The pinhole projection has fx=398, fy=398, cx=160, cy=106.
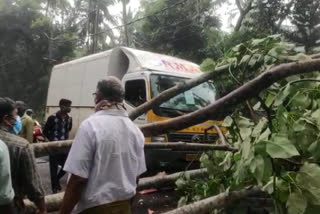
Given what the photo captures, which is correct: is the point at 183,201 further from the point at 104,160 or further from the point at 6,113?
the point at 6,113

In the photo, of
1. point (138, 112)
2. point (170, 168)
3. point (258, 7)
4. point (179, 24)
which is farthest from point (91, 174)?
point (179, 24)

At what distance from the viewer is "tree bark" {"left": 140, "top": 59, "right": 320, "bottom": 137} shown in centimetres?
219

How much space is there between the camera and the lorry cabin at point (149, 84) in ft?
26.0

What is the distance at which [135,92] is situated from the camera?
8289 mm

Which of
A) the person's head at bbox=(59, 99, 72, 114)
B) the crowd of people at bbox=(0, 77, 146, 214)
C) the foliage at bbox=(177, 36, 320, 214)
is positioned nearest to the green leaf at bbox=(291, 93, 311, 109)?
the foliage at bbox=(177, 36, 320, 214)

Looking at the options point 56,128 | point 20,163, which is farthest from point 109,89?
point 56,128

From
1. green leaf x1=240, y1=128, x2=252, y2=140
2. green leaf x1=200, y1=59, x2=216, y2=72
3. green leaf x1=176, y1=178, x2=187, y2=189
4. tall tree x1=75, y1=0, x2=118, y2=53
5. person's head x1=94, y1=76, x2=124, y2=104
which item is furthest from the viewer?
tall tree x1=75, y1=0, x2=118, y2=53

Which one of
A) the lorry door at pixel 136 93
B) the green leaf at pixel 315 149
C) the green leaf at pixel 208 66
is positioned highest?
the lorry door at pixel 136 93

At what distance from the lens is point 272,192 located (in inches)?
96.5

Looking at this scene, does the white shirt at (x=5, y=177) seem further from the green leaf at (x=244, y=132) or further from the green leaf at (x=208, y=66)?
the green leaf at (x=244, y=132)

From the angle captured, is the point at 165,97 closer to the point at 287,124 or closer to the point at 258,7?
the point at 287,124

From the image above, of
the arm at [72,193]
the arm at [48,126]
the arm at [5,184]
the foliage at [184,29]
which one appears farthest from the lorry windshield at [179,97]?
the foliage at [184,29]

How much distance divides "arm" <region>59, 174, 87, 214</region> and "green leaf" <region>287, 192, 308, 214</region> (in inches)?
46.2

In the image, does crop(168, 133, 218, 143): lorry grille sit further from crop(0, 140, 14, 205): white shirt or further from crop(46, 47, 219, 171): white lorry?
crop(0, 140, 14, 205): white shirt
